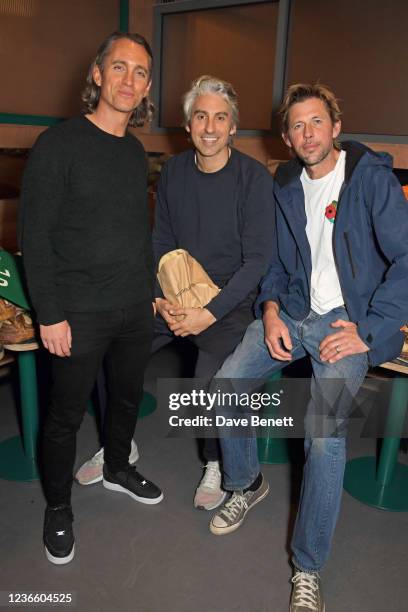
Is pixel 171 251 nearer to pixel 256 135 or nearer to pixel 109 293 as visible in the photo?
pixel 109 293

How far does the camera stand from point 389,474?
216 cm

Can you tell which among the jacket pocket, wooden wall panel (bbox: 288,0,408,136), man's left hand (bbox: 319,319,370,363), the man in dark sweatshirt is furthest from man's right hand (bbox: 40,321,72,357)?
wooden wall panel (bbox: 288,0,408,136)

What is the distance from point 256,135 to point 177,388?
1.66 metres

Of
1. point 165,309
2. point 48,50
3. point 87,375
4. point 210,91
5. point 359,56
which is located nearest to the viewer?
point 87,375

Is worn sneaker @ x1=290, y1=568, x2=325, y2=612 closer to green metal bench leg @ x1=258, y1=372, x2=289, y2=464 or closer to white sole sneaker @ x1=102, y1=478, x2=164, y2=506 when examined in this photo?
white sole sneaker @ x1=102, y1=478, x2=164, y2=506

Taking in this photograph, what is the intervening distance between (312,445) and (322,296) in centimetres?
51

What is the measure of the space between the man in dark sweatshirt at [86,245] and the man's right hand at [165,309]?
0.19 m

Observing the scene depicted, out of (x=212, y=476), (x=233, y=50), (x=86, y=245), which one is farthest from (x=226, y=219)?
(x=233, y=50)

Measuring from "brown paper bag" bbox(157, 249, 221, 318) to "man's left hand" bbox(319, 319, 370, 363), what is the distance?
0.48m

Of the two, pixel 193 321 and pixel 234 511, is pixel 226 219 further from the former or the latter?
pixel 234 511

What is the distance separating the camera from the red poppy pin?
1745 millimetres

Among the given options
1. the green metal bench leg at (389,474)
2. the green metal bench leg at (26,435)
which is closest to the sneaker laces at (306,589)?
the green metal bench leg at (389,474)

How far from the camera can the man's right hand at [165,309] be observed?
6.51 ft

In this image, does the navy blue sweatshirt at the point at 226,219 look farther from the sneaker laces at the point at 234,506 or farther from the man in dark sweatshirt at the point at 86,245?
the sneaker laces at the point at 234,506
